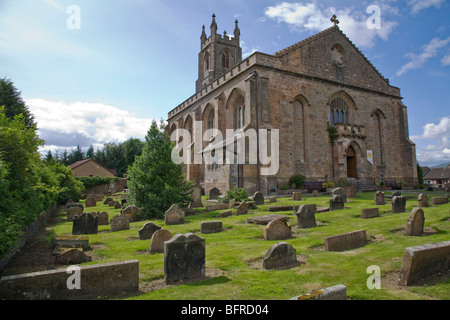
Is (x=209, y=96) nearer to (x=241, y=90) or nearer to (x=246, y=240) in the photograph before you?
(x=241, y=90)

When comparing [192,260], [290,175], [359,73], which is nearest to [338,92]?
[359,73]

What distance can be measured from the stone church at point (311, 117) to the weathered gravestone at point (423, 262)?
15502 millimetres

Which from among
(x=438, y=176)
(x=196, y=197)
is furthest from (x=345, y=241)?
(x=438, y=176)

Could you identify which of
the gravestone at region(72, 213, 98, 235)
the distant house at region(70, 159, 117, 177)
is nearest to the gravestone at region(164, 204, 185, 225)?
the gravestone at region(72, 213, 98, 235)

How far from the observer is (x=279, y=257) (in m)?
5.55

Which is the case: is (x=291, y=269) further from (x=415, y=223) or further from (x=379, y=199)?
(x=379, y=199)

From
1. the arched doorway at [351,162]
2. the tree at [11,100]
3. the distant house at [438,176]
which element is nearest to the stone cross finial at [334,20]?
the arched doorway at [351,162]

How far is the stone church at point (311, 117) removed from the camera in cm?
2139

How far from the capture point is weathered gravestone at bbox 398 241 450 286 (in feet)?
14.1

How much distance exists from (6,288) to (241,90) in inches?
859

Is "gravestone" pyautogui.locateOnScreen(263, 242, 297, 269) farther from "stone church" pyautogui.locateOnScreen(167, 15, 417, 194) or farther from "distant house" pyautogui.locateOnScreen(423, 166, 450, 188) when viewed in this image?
"distant house" pyautogui.locateOnScreen(423, 166, 450, 188)

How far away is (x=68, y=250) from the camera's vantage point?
634cm

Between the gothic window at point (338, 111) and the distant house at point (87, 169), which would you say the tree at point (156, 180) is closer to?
A: the gothic window at point (338, 111)
